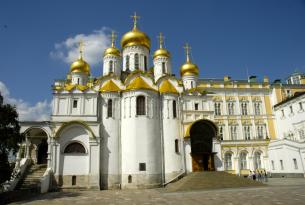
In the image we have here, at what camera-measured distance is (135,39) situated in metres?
30.1

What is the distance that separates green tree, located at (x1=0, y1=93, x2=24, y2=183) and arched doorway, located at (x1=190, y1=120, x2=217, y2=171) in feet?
49.9

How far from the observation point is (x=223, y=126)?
38281 millimetres

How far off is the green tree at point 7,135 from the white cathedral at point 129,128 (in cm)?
616

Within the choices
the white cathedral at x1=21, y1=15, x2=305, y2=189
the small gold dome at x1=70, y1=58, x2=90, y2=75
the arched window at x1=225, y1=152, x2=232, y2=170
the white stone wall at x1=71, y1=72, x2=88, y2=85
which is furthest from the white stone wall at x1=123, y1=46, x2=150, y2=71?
the arched window at x1=225, y1=152, x2=232, y2=170

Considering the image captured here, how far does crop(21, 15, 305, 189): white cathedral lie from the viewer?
919 inches

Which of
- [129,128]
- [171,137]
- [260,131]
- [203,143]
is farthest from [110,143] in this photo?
[260,131]

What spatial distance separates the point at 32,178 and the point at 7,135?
6967 mm

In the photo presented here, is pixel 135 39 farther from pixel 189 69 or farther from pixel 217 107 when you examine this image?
pixel 217 107

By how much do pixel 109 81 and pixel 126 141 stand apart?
266 inches

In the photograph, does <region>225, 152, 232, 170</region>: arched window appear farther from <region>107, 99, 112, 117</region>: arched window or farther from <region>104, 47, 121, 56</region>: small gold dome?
<region>104, 47, 121, 56</region>: small gold dome

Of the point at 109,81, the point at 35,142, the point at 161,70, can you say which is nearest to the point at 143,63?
the point at 161,70

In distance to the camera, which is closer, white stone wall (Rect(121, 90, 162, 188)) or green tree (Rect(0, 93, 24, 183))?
green tree (Rect(0, 93, 24, 183))

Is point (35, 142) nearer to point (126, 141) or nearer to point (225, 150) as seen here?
point (126, 141)

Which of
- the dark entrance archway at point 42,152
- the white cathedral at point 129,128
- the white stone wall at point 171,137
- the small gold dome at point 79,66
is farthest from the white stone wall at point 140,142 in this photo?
the dark entrance archway at point 42,152
